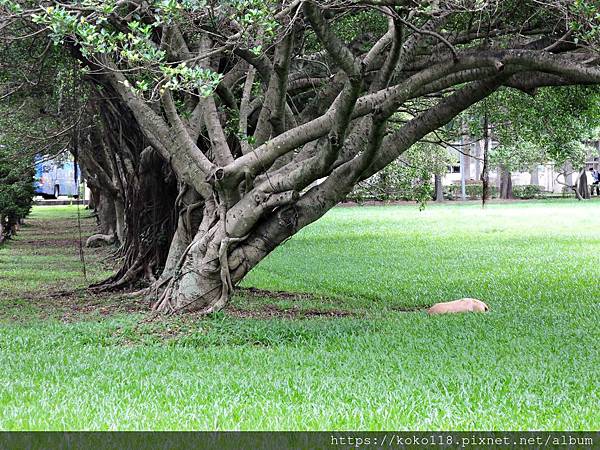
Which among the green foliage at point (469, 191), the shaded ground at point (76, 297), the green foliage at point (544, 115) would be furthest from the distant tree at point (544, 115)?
the green foliage at point (469, 191)

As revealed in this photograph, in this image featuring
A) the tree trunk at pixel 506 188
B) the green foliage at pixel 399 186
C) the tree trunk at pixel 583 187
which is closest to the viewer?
the green foliage at pixel 399 186

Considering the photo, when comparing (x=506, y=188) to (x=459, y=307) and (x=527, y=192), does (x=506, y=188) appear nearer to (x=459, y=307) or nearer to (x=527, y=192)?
(x=527, y=192)

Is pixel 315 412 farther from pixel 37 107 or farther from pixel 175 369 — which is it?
pixel 37 107

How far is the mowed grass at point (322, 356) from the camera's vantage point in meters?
5.37

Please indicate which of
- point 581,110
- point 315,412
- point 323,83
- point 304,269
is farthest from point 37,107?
point 315,412

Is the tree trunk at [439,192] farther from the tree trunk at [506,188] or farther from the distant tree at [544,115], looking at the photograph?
the distant tree at [544,115]

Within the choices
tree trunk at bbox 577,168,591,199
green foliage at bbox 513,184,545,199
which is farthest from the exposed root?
green foliage at bbox 513,184,545,199

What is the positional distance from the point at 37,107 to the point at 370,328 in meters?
12.4

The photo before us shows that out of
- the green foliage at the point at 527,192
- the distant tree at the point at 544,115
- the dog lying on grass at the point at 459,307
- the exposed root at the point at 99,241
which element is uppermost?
the distant tree at the point at 544,115

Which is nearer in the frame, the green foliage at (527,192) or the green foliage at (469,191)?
the green foliage at (527,192)

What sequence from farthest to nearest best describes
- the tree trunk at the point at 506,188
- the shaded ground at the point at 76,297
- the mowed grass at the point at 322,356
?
1. the tree trunk at the point at 506,188
2. the shaded ground at the point at 76,297
3. the mowed grass at the point at 322,356

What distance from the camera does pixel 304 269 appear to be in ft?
55.9

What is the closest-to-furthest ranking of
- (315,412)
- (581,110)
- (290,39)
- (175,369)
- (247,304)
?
(315,412), (175,369), (290,39), (247,304), (581,110)

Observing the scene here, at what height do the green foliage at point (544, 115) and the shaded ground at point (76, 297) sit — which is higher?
the green foliage at point (544, 115)
